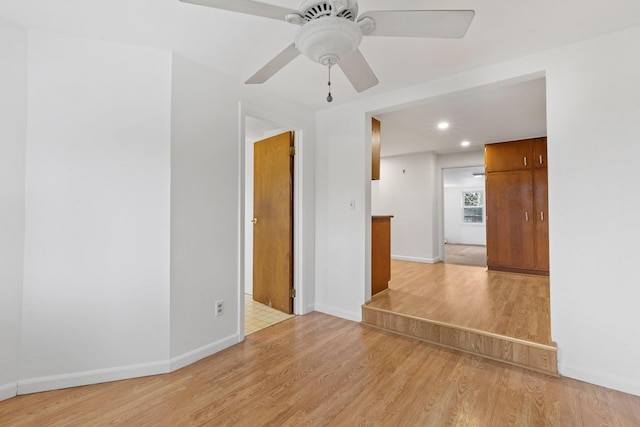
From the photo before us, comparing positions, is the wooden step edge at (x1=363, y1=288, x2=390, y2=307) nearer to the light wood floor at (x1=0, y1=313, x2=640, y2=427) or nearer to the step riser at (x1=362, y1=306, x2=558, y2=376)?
the step riser at (x1=362, y1=306, x2=558, y2=376)

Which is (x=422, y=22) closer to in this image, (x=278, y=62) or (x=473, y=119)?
(x=278, y=62)

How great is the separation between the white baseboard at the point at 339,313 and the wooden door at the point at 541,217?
10.4 ft

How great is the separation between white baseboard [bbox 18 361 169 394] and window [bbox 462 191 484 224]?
31.5 feet

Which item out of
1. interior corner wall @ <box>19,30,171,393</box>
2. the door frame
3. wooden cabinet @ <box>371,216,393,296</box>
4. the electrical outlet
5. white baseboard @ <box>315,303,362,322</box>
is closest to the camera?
interior corner wall @ <box>19,30,171,393</box>

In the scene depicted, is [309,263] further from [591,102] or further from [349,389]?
[591,102]

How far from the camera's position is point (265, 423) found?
60.9 inches

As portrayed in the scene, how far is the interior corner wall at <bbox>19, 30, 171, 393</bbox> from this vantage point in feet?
5.93

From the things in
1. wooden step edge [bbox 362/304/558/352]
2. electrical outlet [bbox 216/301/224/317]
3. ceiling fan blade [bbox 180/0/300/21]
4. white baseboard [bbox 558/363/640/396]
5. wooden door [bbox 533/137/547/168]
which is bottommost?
white baseboard [bbox 558/363/640/396]

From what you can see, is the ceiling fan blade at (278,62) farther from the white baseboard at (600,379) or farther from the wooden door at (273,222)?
the white baseboard at (600,379)

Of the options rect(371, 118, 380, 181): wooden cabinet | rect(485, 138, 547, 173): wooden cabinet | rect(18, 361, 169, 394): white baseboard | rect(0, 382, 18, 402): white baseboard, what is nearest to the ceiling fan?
rect(371, 118, 380, 181): wooden cabinet

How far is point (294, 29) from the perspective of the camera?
1.79 metres

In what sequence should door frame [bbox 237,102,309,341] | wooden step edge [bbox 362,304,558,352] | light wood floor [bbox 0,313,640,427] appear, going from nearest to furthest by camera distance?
light wood floor [bbox 0,313,640,427]
wooden step edge [bbox 362,304,558,352]
door frame [bbox 237,102,309,341]

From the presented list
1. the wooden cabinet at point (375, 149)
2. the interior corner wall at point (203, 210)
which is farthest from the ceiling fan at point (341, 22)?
the wooden cabinet at point (375, 149)

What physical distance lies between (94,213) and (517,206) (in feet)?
17.2
